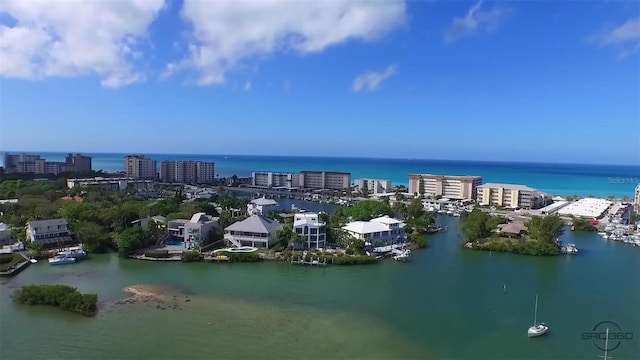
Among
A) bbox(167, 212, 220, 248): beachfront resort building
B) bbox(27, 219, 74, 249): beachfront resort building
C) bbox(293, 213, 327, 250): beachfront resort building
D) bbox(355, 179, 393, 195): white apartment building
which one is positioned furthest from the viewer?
bbox(355, 179, 393, 195): white apartment building

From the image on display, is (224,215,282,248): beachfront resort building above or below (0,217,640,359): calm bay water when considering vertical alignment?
above

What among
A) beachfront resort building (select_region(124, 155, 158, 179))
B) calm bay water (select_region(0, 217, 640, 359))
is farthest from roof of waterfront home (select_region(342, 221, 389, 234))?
beachfront resort building (select_region(124, 155, 158, 179))

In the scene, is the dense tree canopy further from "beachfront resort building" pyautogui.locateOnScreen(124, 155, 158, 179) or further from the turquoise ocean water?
"beachfront resort building" pyautogui.locateOnScreen(124, 155, 158, 179)

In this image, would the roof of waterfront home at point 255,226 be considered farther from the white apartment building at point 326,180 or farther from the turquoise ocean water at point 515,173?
the turquoise ocean water at point 515,173

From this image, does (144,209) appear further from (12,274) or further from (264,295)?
(264,295)

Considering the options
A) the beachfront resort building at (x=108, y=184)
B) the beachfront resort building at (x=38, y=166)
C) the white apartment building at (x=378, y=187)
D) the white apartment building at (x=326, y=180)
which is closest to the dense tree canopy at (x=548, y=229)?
the white apartment building at (x=378, y=187)

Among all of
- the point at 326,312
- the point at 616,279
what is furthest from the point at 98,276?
the point at 616,279

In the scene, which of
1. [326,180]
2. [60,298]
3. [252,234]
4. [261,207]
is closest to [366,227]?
[252,234]
